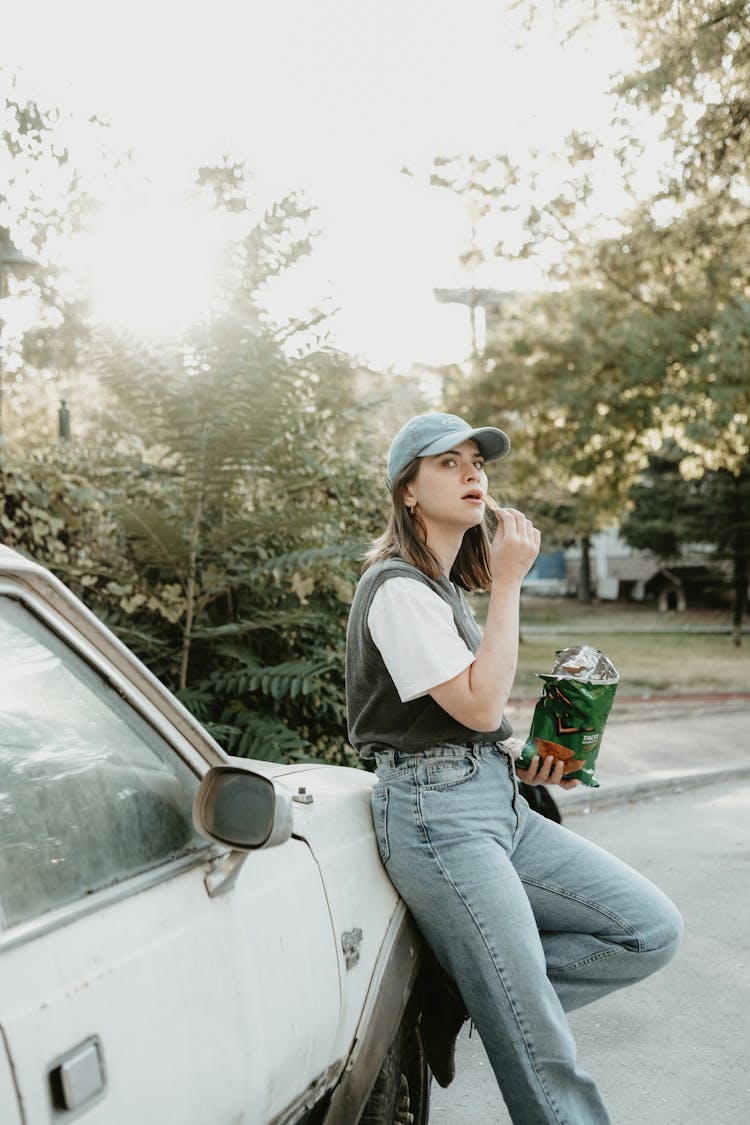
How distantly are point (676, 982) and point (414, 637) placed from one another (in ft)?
10.4

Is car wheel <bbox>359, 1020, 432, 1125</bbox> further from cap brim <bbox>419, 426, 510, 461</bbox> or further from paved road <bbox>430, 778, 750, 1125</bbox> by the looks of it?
cap brim <bbox>419, 426, 510, 461</bbox>

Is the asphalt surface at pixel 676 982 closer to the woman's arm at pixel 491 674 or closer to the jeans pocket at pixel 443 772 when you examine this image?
the jeans pocket at pixel 443 772

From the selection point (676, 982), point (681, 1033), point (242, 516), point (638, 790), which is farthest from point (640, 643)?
point (681, 1033)

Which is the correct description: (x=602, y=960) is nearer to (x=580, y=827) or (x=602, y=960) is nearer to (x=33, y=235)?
(x=580, y=827)

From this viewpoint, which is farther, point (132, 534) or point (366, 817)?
point (132, 534)

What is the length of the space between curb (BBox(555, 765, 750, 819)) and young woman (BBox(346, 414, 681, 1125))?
591cm

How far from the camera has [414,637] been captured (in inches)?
109

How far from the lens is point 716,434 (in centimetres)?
1641

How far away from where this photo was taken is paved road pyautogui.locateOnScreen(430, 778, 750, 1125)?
4.02 meters

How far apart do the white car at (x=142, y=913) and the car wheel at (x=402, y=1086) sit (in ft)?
0.77

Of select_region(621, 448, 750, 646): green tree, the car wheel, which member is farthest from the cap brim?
select_region(621, 448, 750, 646): green tree

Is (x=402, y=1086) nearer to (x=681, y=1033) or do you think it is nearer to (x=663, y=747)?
(x=681, y=1033)

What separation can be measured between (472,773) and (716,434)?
568 inches

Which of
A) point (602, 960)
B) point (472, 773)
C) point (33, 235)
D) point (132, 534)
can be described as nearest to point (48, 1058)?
point (472, 773)
